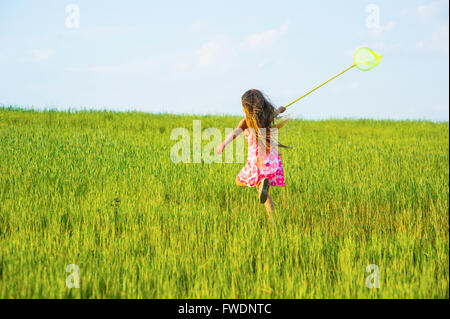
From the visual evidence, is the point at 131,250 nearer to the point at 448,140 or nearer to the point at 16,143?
the point at 16,143

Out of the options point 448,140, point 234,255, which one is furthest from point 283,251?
point 448,140

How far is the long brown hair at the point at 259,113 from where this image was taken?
4.29 m

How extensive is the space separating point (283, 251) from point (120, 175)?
3.44 m

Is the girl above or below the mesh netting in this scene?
below

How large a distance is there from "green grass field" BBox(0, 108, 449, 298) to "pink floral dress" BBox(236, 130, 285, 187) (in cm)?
43

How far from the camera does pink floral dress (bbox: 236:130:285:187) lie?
169 inches

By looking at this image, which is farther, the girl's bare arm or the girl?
the girl

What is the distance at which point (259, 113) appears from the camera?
14.1 ft

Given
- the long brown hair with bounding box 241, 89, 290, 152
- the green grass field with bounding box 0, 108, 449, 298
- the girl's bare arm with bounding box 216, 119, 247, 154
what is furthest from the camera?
the long brown hair with bounding box 241, 89, 290, 152

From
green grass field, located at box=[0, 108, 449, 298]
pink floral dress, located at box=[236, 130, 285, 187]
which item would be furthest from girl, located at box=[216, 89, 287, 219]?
green grass field, located at box=[0, 108, 449, 298]

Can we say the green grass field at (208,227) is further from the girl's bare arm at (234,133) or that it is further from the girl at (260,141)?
the girl's bare arm at (234,133)

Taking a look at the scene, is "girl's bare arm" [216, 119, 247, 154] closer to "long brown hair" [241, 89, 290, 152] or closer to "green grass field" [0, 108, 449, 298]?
"long brown hair" [241, 89, 290, 152]

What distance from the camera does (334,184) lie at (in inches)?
224
